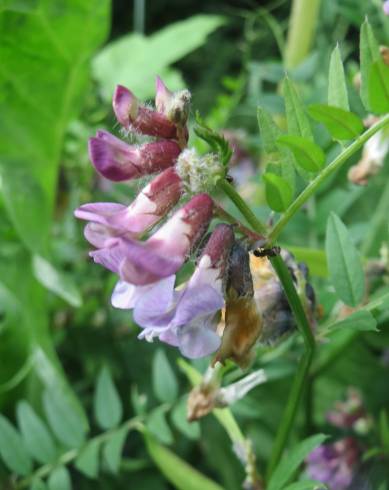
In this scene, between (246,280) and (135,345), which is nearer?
(246,280)

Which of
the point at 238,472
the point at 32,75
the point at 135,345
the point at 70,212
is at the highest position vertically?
the point at 32,75

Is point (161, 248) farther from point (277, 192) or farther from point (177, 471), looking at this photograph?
point (177, 471)

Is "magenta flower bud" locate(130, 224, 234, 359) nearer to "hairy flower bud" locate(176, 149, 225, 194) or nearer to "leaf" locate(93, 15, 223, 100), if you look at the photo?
"hairy flower bud" locate(176, 149, 225, 194)

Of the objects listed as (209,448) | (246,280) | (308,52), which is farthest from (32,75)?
(246,280)

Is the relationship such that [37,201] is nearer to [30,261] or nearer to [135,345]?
[30,261]

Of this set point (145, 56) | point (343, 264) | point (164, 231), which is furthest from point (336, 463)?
point (145, 56)

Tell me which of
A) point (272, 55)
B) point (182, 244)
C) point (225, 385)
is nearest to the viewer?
point (182, 244)

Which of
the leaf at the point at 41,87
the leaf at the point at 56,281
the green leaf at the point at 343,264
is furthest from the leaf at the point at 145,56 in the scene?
the green leaf at the point at 343,264
